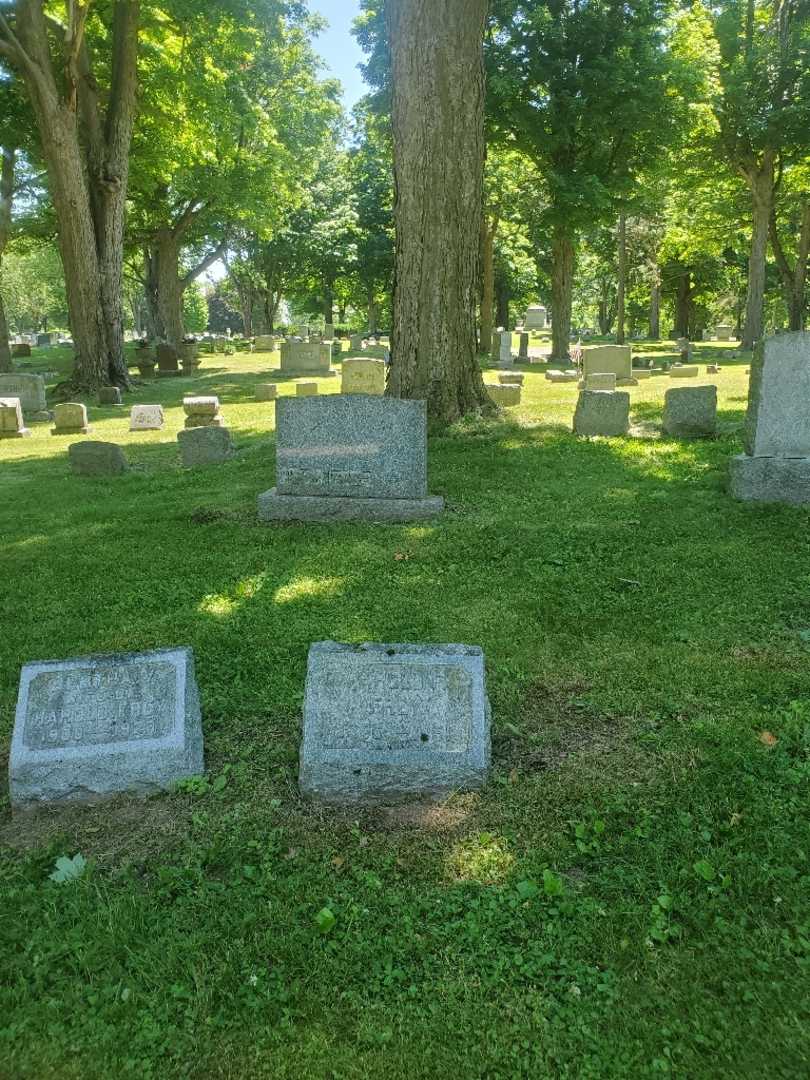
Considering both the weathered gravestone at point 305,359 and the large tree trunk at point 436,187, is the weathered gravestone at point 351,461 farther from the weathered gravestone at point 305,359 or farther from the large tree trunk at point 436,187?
the weathered gravestone at point 305,359

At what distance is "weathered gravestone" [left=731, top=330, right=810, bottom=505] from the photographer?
284 inches

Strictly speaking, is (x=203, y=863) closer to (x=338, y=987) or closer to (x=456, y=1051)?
(x=338, y=987)

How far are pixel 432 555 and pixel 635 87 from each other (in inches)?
806

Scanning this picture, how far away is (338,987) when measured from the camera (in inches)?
102

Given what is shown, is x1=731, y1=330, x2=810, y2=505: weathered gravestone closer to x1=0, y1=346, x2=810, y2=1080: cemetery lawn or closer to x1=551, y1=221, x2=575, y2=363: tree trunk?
x1=0, y1=346, x2=810, y2=1080: cemetery lawn

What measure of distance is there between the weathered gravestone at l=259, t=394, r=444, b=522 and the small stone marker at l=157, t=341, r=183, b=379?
2156cm

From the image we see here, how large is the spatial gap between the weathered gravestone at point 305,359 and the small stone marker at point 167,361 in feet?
13.3

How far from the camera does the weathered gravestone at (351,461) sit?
742 centimetres

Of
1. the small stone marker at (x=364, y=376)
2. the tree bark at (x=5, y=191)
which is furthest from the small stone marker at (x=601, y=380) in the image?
the tree bark at (x=5, y=191)

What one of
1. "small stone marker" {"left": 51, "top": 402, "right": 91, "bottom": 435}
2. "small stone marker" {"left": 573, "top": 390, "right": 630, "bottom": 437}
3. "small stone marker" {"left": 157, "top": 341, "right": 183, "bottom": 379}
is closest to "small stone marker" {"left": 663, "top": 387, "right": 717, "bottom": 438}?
"small stone marker" {"left": 573, "top": 390, "right": 630, "bottom": 437}

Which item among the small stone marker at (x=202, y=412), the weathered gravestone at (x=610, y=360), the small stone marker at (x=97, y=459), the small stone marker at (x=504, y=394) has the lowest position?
the small stone marker at (x=97, y=459)

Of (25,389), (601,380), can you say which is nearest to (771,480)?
(601,380)

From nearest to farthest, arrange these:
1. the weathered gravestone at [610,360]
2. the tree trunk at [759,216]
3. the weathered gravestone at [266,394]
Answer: the weathered gravestone at [610,360], the weathered gravestone at [266,394], the tree trunk at [759,216]

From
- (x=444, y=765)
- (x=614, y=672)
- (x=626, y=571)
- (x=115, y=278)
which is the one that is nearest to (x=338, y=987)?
(x=444, y=765)
